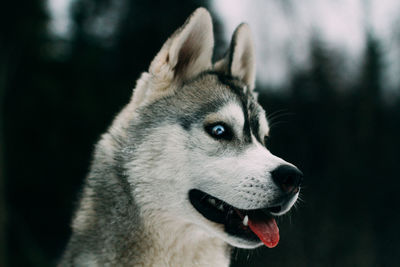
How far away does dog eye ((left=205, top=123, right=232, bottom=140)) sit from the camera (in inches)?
115

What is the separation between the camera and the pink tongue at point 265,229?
8.63 feet

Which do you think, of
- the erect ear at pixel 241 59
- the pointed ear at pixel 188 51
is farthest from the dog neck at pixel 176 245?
the erect ear at pixel 241 59

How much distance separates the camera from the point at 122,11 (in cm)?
1429

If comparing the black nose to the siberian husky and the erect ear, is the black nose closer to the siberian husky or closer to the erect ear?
the siberian husky

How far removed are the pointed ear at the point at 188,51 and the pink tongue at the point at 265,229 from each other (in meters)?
1.40

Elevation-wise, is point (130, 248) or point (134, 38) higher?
point (130, 248)

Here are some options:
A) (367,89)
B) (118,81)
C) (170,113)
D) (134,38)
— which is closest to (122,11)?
(134,38)

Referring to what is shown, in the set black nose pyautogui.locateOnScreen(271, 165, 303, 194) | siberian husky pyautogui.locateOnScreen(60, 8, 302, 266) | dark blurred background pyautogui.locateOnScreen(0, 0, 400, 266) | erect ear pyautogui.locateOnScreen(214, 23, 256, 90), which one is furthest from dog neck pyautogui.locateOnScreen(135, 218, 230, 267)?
dark blurred background pyautogui.locateOnScreen(0, 0, 400, 266)

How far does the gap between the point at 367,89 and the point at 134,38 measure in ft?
26.2

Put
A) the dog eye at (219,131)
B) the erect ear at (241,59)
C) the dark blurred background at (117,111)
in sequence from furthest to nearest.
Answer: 1. the dark blurred background at (117,111)
2. the erect ear at (241,59)
3. the dog eye at (219,131)

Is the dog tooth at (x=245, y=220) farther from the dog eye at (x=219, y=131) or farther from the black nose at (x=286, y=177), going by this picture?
the dog eye at (x=219, y=131)

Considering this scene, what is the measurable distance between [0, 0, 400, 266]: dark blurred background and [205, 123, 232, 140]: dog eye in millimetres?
4773

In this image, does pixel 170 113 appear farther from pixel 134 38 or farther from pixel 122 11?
pixel 122 11

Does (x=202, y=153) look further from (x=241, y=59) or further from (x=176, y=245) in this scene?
(x=241, y=59)
